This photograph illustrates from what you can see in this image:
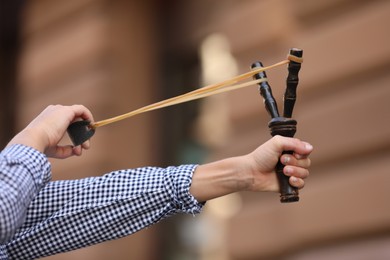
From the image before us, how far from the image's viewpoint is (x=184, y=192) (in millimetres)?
1968

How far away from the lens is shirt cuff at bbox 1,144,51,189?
1.78 meters

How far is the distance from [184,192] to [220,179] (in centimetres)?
10

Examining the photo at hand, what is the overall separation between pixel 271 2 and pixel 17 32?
318 centimetres

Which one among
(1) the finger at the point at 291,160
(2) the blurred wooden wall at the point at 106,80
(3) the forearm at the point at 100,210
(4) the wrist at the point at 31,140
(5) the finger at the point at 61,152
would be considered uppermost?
(2) the blurred wooden wall at the point at 106,80

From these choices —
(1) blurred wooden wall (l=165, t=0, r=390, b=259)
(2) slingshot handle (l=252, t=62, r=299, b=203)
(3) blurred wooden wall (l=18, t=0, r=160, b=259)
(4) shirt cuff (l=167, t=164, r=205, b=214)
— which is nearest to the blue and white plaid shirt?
(4) shirt cuff (l=167, t=164, r=205, b=214)

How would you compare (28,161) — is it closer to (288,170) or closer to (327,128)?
(288,170)

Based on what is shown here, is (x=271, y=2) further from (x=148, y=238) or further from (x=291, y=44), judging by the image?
(x=148, y=238)

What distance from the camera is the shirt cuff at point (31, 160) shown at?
1777 mm

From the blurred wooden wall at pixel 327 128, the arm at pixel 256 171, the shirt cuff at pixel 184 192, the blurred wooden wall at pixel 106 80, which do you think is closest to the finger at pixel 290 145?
the arm at pixel 256 171

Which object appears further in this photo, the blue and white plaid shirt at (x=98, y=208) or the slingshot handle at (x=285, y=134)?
the blue and white plaid shirt at (x=98, y=208)

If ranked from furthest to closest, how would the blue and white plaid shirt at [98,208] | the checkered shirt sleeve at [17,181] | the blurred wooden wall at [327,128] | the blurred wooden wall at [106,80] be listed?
1. the blurred wooden wall at [106,80]
2. the blurred wooden wall at [327,128]
3. the blue and white plaid shirt at [98,208]
4. the checkered shirt sleeve at [17,181]

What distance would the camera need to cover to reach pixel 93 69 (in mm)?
5715

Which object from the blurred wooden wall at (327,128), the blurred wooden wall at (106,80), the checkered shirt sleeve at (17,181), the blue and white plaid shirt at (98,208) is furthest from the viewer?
the blurred wooden wall at (106,80)

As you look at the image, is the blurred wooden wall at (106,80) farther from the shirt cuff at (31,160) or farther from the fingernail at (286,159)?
the fingernail at (286,159)
